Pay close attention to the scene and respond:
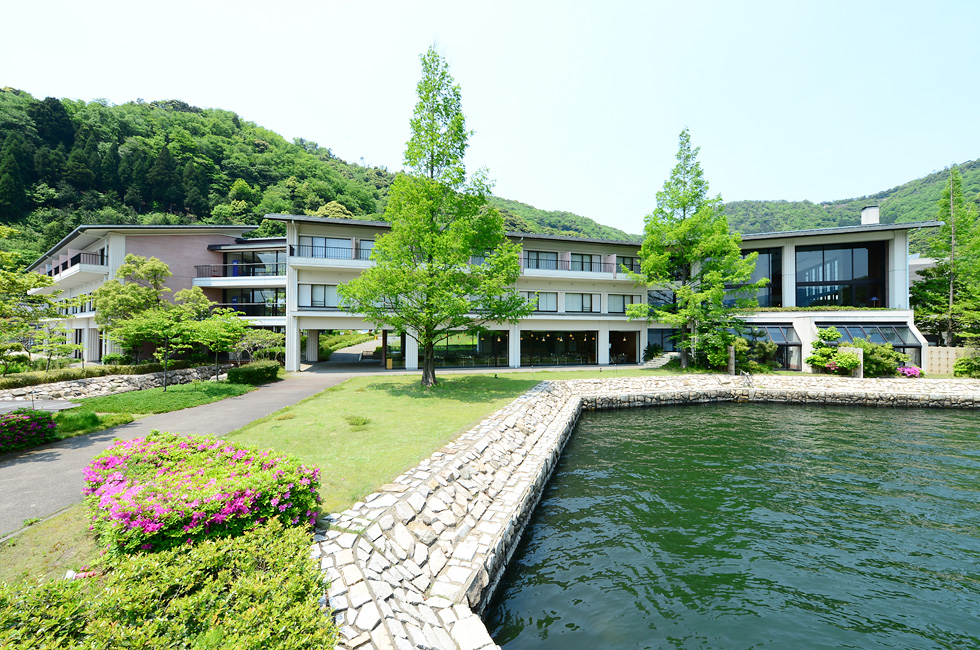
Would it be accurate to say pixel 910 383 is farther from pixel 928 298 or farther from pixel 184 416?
pixel 184 416

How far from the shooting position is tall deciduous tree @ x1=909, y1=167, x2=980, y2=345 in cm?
2641

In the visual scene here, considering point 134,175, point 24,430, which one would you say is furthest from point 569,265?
point 134,175

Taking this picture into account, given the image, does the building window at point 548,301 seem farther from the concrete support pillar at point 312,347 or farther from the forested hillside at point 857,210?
the forested hillside at point 857,210

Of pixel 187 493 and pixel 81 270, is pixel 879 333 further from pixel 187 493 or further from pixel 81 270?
pixel 81 270

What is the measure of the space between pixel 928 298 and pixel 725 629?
127 feet

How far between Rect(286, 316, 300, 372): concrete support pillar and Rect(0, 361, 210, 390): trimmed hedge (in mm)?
6788

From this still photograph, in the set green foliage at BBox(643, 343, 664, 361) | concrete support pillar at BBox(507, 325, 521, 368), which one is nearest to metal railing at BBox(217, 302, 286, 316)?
concrete support pillar at BBox(507, 325, 521, 368)

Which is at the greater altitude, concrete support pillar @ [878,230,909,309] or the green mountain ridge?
the green mountain ridge

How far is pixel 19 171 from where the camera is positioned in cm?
4641

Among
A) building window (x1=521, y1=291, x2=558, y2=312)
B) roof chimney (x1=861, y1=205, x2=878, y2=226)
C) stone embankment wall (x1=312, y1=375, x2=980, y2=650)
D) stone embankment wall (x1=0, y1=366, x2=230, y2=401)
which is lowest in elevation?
stone embankment wall (x1=312, y1=375, x2=980, y2=650)

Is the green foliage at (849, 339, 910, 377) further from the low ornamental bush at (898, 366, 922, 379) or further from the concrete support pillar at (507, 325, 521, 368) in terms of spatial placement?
the concrete support pillar at (507, 325, 521, 368)

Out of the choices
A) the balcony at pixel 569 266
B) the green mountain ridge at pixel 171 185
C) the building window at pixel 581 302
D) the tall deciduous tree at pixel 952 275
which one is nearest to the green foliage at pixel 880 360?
the tall deciduous tree at pixel 952 275

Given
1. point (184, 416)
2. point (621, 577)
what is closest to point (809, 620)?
point (621, 577)

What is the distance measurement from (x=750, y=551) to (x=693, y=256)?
22.6 metres
